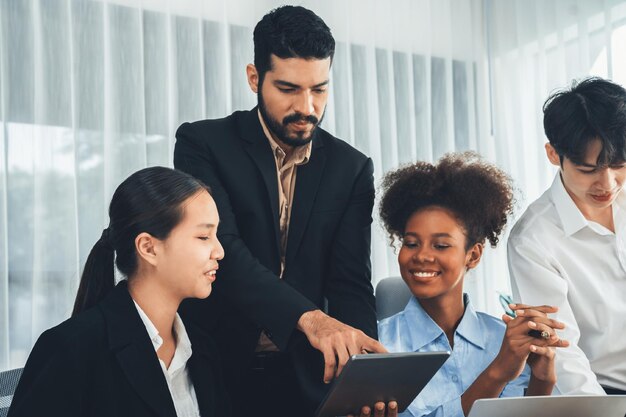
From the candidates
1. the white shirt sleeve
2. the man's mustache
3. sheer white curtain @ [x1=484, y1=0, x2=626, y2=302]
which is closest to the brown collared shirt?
the man's mustache

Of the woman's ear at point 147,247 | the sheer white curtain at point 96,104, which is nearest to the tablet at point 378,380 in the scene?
the woman's ear at point 147,247

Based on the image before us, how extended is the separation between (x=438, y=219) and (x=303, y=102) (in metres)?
0.51

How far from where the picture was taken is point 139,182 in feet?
5.03

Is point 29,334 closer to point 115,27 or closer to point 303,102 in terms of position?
point 115,27

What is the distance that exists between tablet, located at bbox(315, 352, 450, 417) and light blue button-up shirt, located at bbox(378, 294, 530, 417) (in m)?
0.30

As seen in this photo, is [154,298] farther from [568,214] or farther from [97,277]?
[568,214]

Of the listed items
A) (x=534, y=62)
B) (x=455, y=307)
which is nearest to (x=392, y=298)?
(x=455, y=307)

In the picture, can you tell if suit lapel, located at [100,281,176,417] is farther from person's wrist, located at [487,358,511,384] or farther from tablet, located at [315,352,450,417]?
person's wrist, located at [487,358,511,384]

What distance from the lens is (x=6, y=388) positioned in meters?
1.45

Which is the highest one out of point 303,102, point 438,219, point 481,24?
point 481,24

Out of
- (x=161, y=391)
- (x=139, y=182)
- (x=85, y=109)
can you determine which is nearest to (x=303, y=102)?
(x=139, y=182)

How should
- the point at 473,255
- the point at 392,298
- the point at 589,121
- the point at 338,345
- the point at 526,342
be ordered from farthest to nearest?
the point at 392,298 < the point at 473,255 < the point at 589,121 < the point at 526,342 < the point at 338,345

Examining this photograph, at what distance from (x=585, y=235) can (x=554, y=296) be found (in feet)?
0.67

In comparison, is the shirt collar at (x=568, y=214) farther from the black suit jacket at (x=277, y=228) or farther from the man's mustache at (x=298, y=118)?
the man's mustache at (x=298, y=118)
